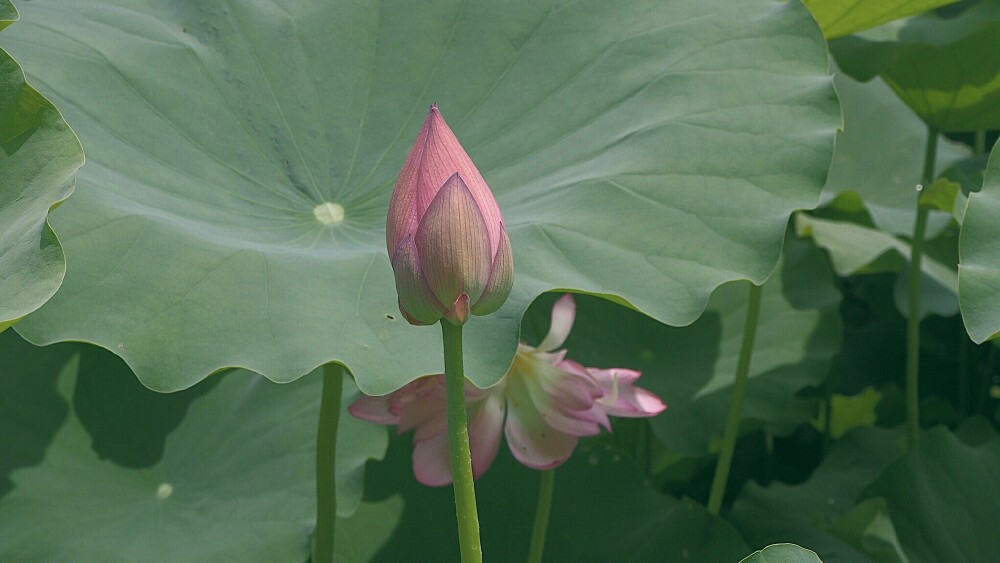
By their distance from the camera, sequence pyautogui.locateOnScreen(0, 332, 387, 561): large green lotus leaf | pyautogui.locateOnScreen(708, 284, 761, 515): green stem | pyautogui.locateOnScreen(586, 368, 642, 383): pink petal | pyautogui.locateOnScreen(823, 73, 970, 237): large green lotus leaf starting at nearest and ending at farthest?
pyautogui.locateOnScreen(586, 368, 642, 383): pink petal, pyautogui.locateOnScreen(0, 332, 387, 561): large green lotus leaf, pyautogui.locateOnScreen(708, 284, 761, 515): green stem, pyautogui.locateOnScreen(823, 73, 970, 237): large green lotus leaf

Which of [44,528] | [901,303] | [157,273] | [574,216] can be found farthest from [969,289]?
[44,528]

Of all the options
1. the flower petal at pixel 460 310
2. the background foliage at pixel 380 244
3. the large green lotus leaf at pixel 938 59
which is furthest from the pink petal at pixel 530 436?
the large green lotus leaf at pixel 938 59

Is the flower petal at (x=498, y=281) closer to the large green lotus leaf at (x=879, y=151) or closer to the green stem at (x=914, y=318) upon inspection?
the green stem at (x=914, y=318)

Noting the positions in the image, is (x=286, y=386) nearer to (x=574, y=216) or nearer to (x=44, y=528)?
(x=44, y=528)

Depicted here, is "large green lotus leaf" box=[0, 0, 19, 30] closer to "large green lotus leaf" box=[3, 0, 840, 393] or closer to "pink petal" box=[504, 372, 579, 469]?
"large green lotus leaf" box=[3, 0, 840, 393]

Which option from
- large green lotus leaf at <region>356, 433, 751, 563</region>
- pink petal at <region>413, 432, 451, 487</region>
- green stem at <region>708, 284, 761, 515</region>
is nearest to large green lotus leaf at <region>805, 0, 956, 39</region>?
green stem at <region>708, 284, 761, 515</region>
